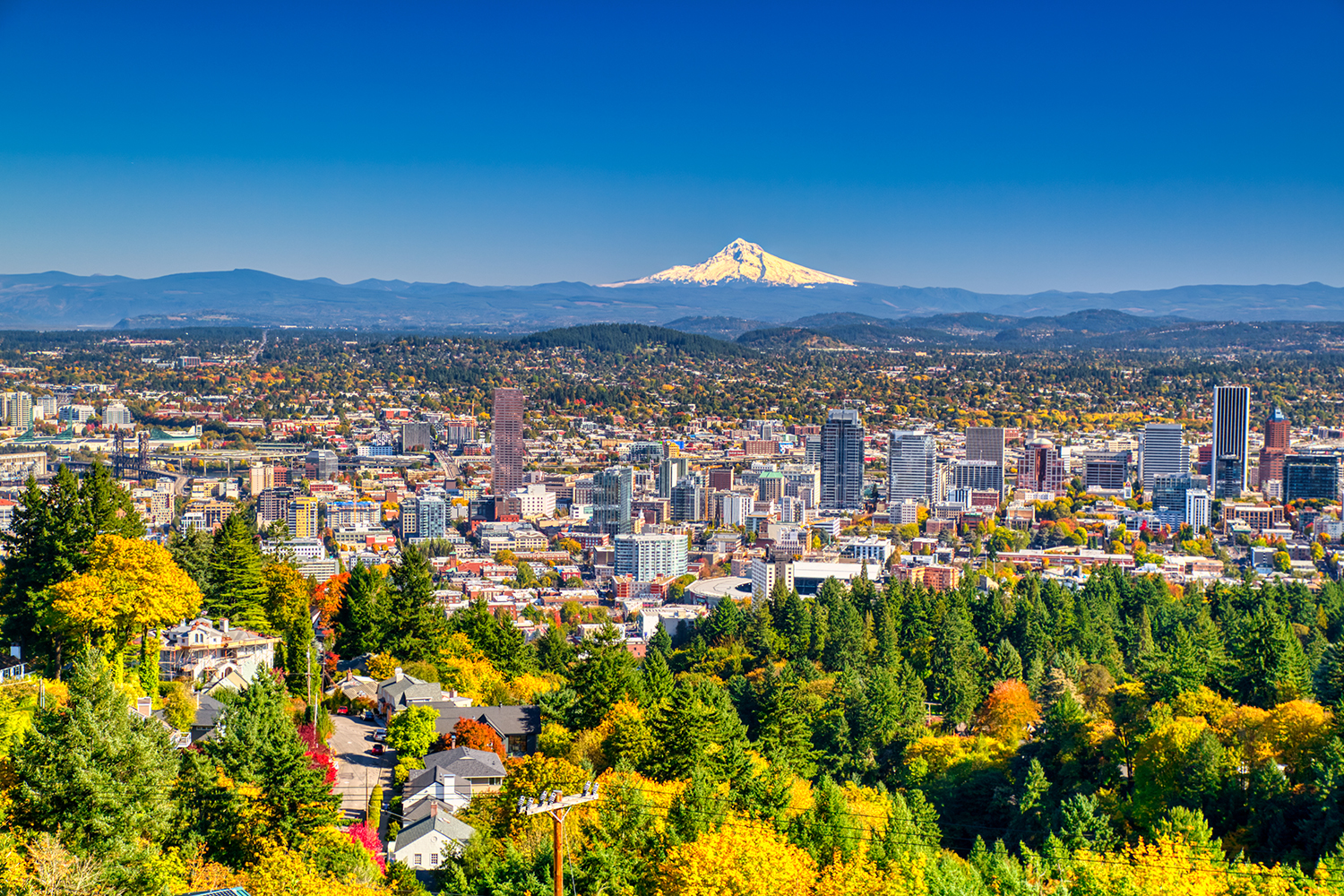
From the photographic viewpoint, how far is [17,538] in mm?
13672

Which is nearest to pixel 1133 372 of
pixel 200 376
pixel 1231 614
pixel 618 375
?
pixel 618 375

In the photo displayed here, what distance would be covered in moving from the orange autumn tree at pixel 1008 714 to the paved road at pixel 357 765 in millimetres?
8184

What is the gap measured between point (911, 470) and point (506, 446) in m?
21.1

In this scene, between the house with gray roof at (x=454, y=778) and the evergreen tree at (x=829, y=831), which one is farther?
the house with gray roof at (x=454, y=778)

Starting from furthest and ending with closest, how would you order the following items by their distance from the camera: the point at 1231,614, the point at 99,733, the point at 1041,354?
1. the point at 1041,354
2. the point at 1231,614
3. the point at 99,733

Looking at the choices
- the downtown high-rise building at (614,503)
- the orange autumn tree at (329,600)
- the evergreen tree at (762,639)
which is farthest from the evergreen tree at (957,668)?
the downtown high-rise building at (614,503)

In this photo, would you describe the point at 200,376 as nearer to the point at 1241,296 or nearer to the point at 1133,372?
the point at 1133,372

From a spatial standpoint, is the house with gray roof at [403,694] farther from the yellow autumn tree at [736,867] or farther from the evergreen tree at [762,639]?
the evergreen tree at [762,639]

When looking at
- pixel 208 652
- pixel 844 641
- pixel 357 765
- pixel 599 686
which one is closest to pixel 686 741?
pixel 599 686

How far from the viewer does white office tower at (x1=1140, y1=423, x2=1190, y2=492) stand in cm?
7350

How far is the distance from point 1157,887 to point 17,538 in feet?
34.6

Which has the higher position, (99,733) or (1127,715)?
(99,733)

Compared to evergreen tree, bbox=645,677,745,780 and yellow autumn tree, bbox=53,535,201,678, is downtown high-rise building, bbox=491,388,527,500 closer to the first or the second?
evergreen tree, bbox=645,677,745,780

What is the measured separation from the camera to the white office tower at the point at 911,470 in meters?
73.8
